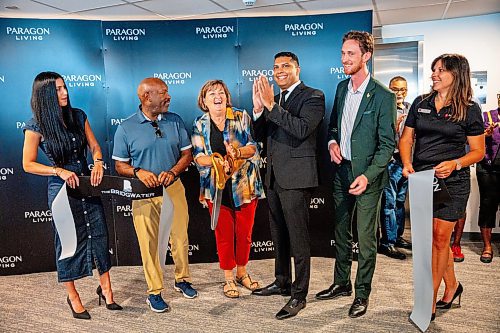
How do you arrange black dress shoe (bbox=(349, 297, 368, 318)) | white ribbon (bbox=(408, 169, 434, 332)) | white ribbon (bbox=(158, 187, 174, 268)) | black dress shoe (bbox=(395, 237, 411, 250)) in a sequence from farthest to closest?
black dress shoe (bbox=(395, 237, 411, 250)), white ribbon (bbox=(158, 187, 174, 268)), black dress shoe (bbox=(349, 297, 368, 318)), white ribbon (bbox=(408, 169, 434, 332))

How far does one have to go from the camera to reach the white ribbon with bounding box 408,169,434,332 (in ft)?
9.30

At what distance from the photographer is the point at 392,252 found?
4559 millimetres

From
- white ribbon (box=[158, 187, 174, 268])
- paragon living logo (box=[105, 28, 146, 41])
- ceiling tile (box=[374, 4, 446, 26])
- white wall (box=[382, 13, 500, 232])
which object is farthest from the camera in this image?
white wall (box=[382, 13, 500, 232])

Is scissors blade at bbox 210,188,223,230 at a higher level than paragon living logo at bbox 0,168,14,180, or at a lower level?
lower

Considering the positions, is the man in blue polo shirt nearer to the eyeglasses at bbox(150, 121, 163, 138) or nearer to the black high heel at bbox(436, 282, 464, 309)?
the eyeglasses at bbox(150, 121, 163, 138)

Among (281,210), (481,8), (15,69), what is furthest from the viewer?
(481,8)

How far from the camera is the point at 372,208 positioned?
3104 millimetres

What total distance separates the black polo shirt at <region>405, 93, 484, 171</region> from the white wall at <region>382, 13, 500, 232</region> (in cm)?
275

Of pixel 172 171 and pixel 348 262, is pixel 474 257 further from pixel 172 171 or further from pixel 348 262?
pixel 172 171

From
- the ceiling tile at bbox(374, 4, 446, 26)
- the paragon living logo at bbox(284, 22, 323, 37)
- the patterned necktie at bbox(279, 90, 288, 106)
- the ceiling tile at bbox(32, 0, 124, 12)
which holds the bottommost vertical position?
the patterned necktie at bbox(279, 90, 288, 106)

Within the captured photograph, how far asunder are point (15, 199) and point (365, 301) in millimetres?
3448

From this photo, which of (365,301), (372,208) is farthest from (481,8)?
(365,301)

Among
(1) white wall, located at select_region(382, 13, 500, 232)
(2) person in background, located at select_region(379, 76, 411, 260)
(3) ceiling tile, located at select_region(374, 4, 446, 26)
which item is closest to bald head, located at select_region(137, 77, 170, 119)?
(2) person in background, located at select_region(379, 76, 411, 260)

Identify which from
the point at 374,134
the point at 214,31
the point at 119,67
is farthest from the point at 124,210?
the point at 374,134
